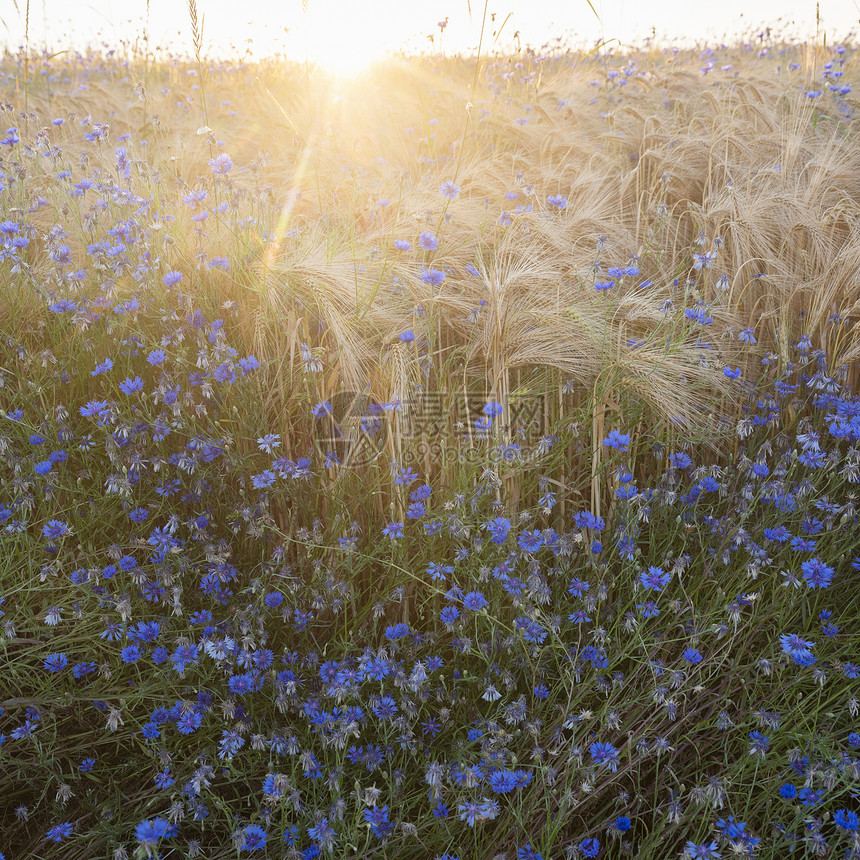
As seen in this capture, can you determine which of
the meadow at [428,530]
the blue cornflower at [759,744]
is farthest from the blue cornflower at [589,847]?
the blue cornflower at [759,744]

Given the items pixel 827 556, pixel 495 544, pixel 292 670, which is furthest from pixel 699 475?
pixel 292 670

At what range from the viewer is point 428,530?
1662 millimetres

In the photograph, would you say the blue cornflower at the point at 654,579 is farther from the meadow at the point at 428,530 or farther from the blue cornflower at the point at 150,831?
the blue cornflower at the point at 150,831

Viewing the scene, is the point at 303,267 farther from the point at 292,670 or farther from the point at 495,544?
the point at 292,670

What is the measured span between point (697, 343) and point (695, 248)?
67 cm

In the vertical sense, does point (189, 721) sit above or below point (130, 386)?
below

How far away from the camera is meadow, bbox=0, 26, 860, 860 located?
1449 millimetres

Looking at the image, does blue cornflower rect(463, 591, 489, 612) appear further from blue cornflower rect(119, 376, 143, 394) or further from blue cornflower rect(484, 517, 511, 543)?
blue cornflower rect(119, 376, 143, 394)

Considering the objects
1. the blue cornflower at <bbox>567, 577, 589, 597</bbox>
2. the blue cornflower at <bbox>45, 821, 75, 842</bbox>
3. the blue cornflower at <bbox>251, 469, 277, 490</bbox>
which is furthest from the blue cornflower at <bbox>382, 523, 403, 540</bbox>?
the blue cornflower at <bbox>45, 821, 75, 842</bbox>

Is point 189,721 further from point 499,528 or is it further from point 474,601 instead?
point 499,528

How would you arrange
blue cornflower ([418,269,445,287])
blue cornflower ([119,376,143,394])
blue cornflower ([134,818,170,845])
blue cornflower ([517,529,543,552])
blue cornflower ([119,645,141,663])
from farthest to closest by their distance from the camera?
1. blue cornflower ([418,269,445,287])
2. blue cornflower ([119,376,143,394])
3. blue cornflower ([517,529,543,552])
4. blue cornflower ([119,645,141,663])
5. blue cornflower ([134,818,170,845])

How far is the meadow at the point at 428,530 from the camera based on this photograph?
1449mm

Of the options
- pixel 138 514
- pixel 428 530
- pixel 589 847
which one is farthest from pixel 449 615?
pixel 138 514

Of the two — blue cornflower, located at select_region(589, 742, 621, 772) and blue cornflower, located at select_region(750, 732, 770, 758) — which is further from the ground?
blue cornflower, located at select_region(750, 732, 770, 758)
